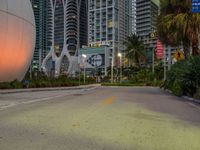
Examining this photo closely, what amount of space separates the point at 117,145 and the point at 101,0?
498ft

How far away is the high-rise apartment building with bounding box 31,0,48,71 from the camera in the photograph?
543ft

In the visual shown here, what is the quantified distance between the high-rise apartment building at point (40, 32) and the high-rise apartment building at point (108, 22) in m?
24.3

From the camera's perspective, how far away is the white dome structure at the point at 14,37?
3456cm

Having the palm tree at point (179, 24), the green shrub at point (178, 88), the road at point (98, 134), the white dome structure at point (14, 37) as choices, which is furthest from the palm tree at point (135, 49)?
the road at point (98, 134)

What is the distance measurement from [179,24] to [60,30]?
6114 inches

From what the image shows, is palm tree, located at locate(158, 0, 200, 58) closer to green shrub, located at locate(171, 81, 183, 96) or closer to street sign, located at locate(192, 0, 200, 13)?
green shrub, located at locate(171, 81, 183, 96)

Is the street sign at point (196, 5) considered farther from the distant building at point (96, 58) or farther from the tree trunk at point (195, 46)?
the distant building at point (96, 58)

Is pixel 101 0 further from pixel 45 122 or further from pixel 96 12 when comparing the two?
pixel 45 122

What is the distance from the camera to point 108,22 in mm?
158375

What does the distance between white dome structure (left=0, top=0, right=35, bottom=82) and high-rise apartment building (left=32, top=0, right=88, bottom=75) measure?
417 feet

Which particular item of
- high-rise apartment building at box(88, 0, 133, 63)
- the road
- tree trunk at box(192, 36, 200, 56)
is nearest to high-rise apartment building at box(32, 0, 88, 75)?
high-rise apartment building at box(88, 0, 133, 63)

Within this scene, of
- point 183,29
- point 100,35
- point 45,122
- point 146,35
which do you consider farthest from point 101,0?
point 45,122

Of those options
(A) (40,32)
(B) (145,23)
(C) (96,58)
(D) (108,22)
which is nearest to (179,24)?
(B) (145,23)

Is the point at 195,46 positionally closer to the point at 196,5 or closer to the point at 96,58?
the point at 196,5
